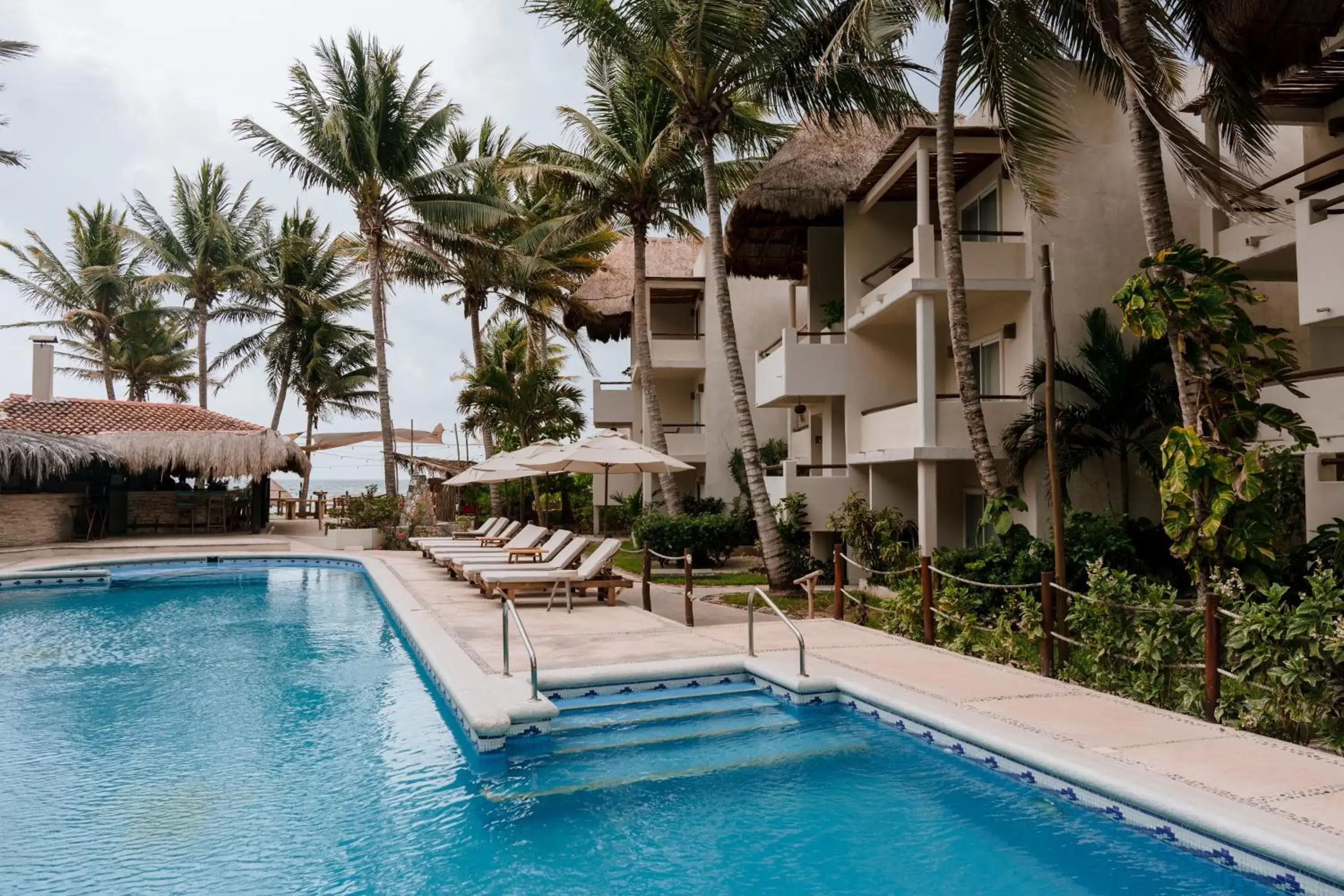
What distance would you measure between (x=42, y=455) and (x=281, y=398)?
13752mm

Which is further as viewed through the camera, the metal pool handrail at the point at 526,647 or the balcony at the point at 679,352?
the balcony at the point at 679,352

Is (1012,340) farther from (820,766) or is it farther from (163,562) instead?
(163,562)

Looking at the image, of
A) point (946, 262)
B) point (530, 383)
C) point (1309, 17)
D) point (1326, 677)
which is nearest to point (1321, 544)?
point (1326, 677)

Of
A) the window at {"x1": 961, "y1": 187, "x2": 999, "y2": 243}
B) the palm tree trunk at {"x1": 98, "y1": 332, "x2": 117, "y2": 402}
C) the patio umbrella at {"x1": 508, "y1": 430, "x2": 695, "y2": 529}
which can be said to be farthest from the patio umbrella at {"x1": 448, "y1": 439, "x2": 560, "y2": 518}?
the palm tree trunk at {"x1": 98, "y1": 332, "x2": 117, "y2": 402}

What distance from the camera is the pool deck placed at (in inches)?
202

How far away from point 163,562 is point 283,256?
16.7 m

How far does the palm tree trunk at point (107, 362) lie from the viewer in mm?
37844

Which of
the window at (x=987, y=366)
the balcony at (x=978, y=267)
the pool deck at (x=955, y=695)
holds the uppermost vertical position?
the balcony at (x=978, y=267)

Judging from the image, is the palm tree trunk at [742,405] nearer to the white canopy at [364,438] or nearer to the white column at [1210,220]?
the white column at [1210,220]

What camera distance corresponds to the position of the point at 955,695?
25.2ft

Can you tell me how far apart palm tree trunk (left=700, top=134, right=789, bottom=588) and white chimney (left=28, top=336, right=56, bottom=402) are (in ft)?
75.1

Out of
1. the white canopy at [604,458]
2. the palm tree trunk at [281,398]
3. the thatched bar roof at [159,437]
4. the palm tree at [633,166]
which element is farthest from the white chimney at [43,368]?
the white canopy at [604,458]

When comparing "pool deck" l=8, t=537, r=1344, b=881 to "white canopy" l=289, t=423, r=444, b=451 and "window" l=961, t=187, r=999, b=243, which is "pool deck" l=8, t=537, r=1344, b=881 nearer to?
"window" l=961, t=187, r=999, b=243

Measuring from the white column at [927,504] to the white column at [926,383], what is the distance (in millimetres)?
396
